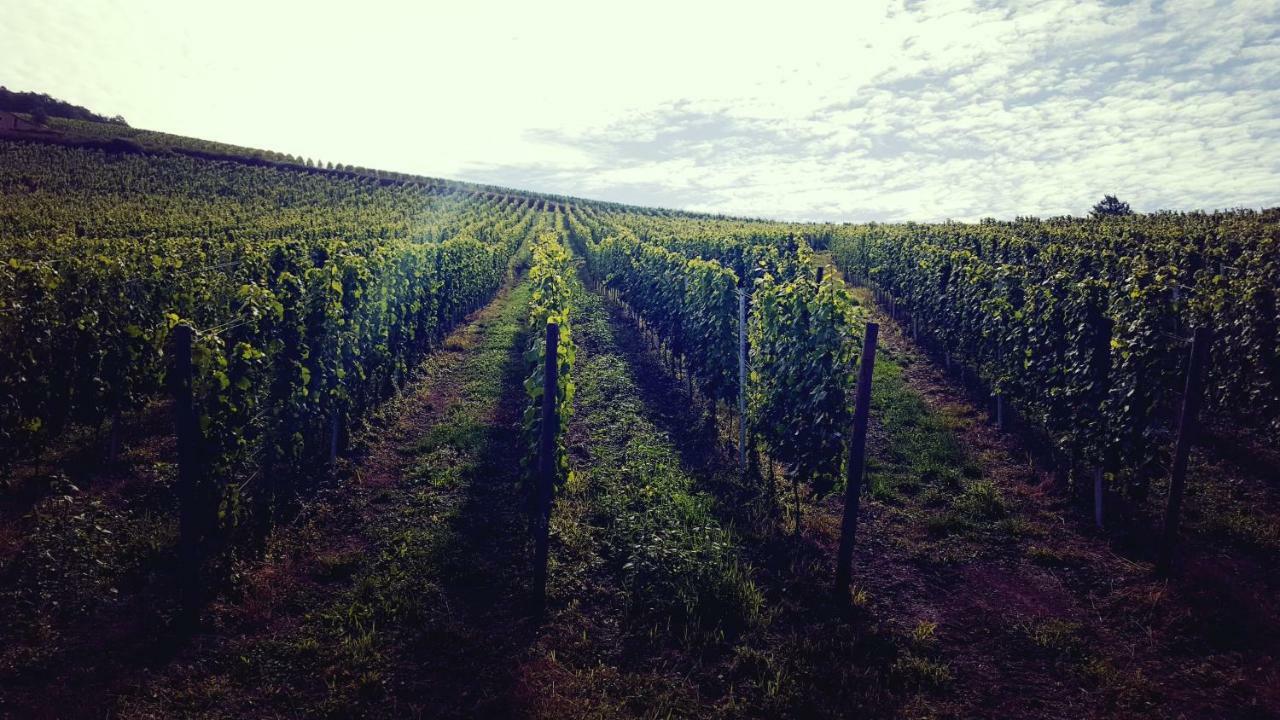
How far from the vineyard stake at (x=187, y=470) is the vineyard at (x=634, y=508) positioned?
0.12 feet

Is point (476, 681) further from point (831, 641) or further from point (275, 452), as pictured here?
point (275, 452)

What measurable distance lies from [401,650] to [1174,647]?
7846mm

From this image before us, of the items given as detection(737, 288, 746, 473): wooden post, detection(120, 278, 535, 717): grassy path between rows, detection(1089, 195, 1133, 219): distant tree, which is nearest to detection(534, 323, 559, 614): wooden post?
detection(120, 278, 535, 717): grassy path between rows

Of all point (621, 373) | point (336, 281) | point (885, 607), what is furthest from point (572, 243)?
point (885, 607)

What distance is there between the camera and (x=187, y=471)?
6754 mm

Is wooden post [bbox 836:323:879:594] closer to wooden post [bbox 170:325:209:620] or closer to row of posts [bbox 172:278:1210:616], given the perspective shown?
row of posts [bbox 172:278:1210:616]

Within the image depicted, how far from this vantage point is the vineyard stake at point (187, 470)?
6.58 m

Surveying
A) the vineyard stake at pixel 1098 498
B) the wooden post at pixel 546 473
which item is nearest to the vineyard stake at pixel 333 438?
the wooden post at pixel 546 473

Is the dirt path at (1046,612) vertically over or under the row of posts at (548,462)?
under

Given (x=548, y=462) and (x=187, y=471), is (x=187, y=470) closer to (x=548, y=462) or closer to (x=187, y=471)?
(x=187, y=471)

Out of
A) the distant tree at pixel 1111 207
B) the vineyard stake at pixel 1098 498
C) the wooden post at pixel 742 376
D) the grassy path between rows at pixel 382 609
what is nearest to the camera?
the grassy path between rows at pixel 382 609

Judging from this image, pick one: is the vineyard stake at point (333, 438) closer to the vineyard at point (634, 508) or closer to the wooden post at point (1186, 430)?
the vineyard at point (634, 508)

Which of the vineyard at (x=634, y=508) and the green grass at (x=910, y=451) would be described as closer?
the vineyard at (x=634, y=508)

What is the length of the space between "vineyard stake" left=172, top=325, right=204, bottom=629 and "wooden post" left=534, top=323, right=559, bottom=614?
345cm
